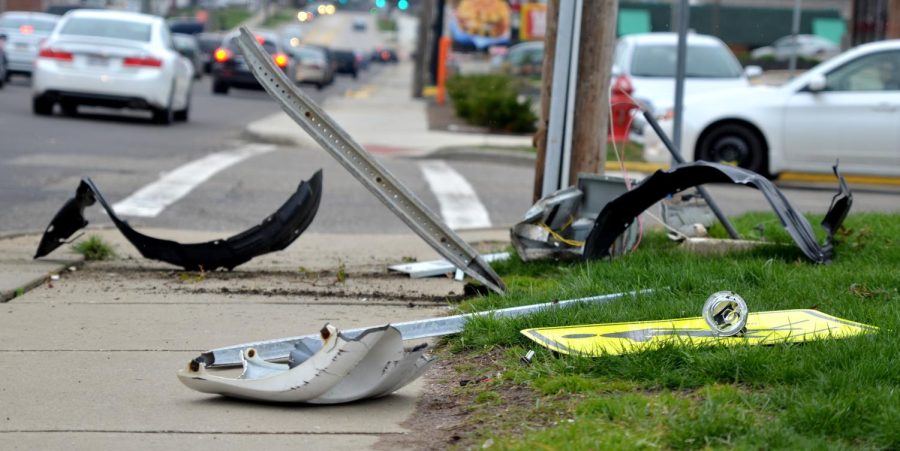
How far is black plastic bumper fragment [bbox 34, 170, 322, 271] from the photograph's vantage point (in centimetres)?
754

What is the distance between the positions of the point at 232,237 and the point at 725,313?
3593 mm


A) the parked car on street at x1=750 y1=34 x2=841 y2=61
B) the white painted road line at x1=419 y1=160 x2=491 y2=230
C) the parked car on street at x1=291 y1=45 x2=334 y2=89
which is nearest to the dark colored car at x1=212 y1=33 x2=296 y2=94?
the parked car on street at x1=291 y1=45 x2=334 y2=89

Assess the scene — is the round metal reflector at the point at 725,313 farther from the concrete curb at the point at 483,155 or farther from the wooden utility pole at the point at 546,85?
the concrete curb at the point at 483,155

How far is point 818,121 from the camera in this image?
1402 cm

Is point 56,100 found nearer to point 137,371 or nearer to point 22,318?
point 22,318

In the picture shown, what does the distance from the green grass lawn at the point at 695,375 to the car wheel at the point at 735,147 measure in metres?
7.91

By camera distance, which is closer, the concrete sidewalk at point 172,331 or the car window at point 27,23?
the concrete sidewalk at point 172,331

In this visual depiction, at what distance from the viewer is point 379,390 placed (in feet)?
15.4

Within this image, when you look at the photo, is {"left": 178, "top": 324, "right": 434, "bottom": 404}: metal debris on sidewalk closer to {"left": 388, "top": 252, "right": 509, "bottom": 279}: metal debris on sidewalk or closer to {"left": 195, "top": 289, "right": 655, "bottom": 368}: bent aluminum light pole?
{"left": 195, "top": 289, "right": 655, "bottom": 368}: bent aluminum light pole

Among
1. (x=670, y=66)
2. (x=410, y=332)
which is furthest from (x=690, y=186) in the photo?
(x=670, y=66)

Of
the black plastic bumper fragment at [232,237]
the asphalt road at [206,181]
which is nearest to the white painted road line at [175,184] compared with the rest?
the asphalt road at [206,181]

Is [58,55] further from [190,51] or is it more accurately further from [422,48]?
[190,51]

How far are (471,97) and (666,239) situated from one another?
15.6 metres

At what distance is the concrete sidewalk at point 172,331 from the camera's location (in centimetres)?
437
